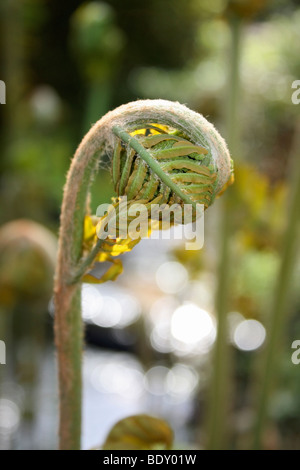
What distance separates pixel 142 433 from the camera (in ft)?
1.53

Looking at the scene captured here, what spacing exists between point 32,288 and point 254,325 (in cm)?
120

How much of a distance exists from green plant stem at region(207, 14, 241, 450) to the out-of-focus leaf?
12.5 inches

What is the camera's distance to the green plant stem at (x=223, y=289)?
0.78 meters

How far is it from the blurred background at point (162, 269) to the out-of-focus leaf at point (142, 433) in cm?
2

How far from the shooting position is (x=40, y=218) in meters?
1.36

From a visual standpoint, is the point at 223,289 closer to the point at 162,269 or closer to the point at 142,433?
the point at 142,433

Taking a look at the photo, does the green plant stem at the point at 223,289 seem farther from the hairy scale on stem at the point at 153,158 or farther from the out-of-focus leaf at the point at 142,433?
the hairy scale on stem at the point at 153,158

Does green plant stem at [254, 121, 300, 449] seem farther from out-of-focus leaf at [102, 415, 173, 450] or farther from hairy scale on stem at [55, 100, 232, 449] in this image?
hairy scale on stem at [55, 100, 232, 449]

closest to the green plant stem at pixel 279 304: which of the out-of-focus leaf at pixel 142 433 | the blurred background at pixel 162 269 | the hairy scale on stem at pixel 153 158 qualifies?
the blurred background at pixel 162 269

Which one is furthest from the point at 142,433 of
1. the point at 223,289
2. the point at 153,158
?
the point at 223,289
